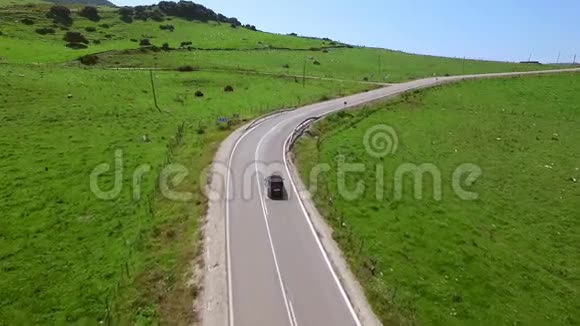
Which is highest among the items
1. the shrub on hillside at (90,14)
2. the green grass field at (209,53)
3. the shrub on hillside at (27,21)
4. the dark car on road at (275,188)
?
the shrub on hillside at (90,14)

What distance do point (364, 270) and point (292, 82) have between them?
70.8m

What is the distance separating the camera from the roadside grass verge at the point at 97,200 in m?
26.7

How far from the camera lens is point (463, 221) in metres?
38.8

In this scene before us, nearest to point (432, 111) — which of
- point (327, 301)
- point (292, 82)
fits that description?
point (292, 82)

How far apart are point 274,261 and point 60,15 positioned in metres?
138

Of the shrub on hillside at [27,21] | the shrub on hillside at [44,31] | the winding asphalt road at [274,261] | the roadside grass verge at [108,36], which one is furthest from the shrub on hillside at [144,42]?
the winding asphalt road at [274,261]

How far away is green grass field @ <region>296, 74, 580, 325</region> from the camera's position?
93.8 ft

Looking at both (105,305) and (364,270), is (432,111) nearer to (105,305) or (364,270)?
(364,270)

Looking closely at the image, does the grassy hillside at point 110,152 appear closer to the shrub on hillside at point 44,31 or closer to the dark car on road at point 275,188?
the shrub on hillside at point 44,31

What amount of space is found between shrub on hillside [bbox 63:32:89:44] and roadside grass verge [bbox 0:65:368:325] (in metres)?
42.5

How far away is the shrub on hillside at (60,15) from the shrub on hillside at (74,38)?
17.1 meters

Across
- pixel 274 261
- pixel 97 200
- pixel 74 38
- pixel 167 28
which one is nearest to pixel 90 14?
pixel 167 28

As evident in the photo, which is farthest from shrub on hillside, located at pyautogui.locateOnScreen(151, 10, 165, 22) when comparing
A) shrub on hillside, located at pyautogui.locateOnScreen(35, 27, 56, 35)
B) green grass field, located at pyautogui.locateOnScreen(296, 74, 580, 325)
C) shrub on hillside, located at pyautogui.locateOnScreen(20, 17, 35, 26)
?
green grass field, located at pyautogui.locateOnScreen(296, 74, 580, 325)

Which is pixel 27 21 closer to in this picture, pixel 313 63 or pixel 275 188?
pixel 313 63
